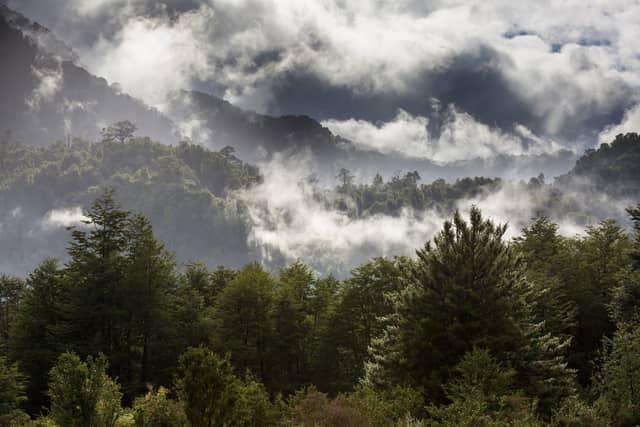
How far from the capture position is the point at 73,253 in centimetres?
3572

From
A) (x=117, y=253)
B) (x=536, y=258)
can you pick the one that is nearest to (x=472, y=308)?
(x=117, y=253)

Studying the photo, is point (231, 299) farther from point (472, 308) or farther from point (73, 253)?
point (472, 308)

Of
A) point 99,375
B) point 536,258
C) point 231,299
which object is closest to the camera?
point 99,375

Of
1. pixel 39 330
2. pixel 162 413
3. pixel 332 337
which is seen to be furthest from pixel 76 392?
pixel 332 337

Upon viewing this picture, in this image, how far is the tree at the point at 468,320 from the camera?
23188 millimetres

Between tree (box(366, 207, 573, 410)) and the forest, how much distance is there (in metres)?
0.09

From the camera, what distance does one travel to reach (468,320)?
79.3 ft

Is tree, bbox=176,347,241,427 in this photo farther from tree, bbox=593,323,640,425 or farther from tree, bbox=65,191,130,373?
tree, bbox=65,191,130,373

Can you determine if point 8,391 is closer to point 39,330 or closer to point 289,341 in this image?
point 39,330

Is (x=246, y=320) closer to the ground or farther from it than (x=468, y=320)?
farther from it

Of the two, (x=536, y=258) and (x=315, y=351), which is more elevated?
(x=536, y=258)

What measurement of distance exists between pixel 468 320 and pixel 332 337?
23163 millimetres

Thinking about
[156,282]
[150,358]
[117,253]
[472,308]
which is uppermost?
[117,253]

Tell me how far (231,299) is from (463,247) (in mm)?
23492
